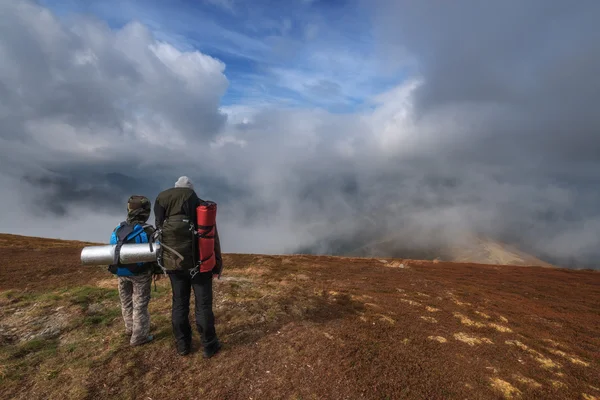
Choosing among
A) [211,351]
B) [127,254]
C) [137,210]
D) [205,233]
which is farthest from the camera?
[137,210]

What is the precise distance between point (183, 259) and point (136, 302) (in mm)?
2300

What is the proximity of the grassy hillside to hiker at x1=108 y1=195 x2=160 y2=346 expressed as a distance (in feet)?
2.03

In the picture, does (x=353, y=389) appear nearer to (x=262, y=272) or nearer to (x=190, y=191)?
(x=190, y=191)

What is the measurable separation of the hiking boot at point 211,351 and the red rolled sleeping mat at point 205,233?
6.95ft

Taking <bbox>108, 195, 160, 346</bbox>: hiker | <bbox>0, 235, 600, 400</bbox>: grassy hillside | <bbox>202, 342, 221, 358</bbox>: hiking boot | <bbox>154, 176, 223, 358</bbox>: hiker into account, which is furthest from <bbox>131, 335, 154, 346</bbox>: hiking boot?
<bbox>202, 342, 221, 358</bbox>: hiking boot

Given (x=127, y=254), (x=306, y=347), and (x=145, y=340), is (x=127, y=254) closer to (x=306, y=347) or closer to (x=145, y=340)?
(x=145, y=340)

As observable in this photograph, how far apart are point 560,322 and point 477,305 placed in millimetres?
3036

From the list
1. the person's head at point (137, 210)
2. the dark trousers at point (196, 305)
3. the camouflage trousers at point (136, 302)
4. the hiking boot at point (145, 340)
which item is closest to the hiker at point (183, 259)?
the dark trousers at point (196, 305)

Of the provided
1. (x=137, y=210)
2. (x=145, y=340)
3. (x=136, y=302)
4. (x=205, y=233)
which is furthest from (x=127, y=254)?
(x=145, y=340)

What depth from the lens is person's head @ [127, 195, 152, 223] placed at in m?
7.60

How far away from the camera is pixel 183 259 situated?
6668mm

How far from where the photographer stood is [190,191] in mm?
7023

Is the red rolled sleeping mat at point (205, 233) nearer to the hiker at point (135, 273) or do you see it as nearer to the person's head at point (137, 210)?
the hiker at point (135, 273)

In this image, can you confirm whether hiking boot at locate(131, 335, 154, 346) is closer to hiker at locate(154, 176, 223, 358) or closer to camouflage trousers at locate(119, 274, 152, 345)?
camouflage trousers at locate(119, 274, 152, 345)
